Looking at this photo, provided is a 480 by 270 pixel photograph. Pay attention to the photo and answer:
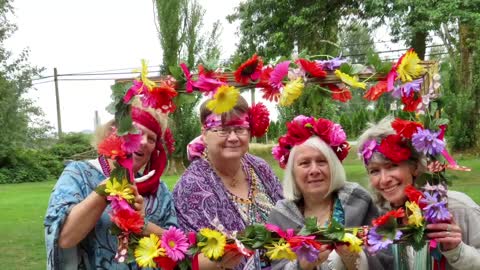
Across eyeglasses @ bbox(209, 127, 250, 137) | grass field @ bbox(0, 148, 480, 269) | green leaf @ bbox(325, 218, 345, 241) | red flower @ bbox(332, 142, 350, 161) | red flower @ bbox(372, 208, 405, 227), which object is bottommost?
grass field @ bbox(0, 148, 480, 269)

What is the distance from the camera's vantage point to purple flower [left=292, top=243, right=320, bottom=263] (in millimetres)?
2789

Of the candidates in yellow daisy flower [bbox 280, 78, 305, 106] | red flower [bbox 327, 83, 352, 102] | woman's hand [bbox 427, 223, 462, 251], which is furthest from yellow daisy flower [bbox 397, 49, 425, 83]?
woman's hand [bbox 427, 223, 462, 251]

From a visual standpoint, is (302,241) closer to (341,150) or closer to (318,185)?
(318,185)

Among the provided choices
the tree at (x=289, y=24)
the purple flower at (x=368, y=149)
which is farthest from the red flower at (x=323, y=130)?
the tree at (x=289, y=24)

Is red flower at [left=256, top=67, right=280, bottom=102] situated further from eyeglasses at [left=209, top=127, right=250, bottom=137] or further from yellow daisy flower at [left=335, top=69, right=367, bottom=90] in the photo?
eyeglasses at [left=209, top=127, right=250, bottom=137]

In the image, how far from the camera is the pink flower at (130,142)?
9.35ft

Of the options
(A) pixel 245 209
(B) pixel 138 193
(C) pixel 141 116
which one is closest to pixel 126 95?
(C) pixel 141 116

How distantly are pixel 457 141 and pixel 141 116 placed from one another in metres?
22.3

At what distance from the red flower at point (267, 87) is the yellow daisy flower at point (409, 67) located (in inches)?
25.0

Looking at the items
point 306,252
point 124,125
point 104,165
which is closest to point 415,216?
point 306,252

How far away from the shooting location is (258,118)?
12.0 ft

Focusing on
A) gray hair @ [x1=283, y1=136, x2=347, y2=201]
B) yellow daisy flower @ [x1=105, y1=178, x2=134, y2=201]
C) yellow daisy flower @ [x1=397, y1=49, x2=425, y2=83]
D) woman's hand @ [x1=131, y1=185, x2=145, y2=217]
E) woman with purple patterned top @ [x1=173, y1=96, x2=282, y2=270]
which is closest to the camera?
yellow daisy flower @ [x1=105, y1=178, x2=134, y2=201]

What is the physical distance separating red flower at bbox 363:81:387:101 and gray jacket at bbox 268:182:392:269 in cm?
62

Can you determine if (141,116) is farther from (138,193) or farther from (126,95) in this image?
(138,193)
